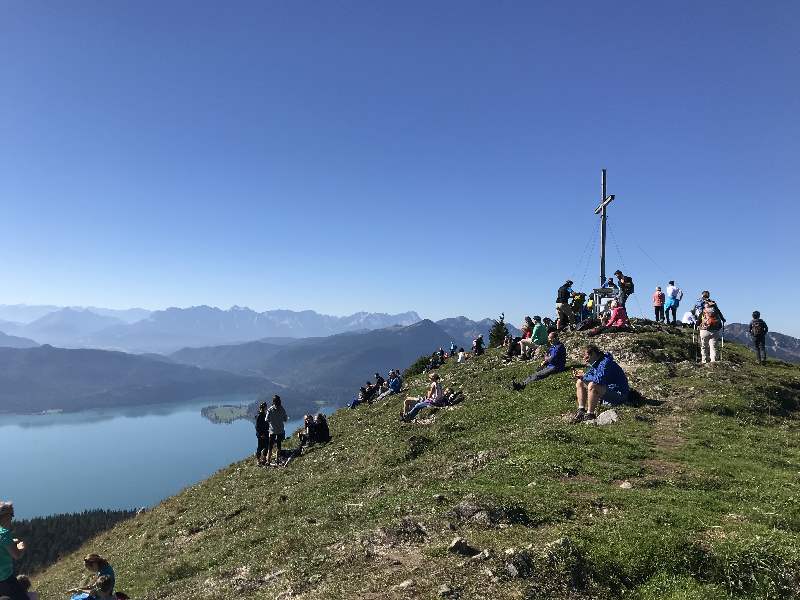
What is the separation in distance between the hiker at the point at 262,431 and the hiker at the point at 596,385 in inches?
686

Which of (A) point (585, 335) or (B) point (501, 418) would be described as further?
A: (A) point (585, 335)

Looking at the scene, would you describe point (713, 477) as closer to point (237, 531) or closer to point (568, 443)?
point (568, 443)

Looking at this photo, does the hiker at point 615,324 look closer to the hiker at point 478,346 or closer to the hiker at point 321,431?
the hiker at point 478,346

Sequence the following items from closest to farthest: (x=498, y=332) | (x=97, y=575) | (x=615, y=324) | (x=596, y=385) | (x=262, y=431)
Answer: (x=97, y=575)
(x=596, y=385)
(x=262, y=431)
(x=615, y=324)
(x=498, y=332)

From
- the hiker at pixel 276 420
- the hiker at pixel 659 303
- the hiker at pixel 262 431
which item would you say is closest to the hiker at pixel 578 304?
the hiker at pixel 659 303

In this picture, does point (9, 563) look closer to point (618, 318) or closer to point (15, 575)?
point (15, 575)

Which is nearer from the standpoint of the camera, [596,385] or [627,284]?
[596,385]

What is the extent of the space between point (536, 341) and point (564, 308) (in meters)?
5.47

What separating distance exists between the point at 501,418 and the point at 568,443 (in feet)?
22.2

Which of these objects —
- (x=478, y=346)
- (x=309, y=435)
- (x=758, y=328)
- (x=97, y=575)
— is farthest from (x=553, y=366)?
(x=97, y=575)

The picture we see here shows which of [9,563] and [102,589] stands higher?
[9,563]

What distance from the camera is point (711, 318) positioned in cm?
2825

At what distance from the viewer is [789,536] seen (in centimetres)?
977

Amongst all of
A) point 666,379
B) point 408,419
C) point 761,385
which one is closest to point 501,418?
point 408,419
